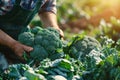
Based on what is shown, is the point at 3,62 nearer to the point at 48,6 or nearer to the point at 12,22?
the point at 12,22

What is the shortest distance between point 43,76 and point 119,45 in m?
1.22

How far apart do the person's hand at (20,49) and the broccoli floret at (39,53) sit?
5 cm

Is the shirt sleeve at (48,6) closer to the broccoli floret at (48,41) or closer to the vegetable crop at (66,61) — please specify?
the vegetable crop at (66,61)

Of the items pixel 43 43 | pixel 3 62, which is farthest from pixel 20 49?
pixel 3 62

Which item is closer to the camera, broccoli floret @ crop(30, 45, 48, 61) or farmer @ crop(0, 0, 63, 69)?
broccoli floret @ crop(30, 45, 48, 61)

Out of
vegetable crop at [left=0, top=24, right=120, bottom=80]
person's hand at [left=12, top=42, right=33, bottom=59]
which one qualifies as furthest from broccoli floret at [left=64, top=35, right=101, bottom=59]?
person's hand at [left=12, top=42, right=33, bottom=59]

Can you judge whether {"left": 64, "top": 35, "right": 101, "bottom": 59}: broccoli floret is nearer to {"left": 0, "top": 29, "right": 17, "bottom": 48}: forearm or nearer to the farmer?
the farmer

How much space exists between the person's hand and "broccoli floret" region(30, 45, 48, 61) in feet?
0.15

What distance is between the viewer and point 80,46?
4926 mm

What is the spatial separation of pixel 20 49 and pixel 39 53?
0.19 meters

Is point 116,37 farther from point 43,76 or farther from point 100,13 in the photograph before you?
point 43,76

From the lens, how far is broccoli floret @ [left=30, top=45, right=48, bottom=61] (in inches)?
186

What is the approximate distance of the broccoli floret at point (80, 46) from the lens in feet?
16.0

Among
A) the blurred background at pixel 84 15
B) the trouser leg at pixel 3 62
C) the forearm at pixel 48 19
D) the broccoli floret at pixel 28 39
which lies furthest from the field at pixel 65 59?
the blurred background at pixel 84 15
